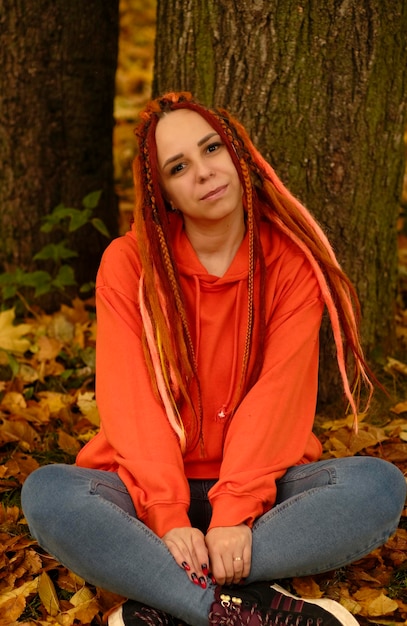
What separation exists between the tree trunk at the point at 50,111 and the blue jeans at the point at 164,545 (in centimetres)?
209

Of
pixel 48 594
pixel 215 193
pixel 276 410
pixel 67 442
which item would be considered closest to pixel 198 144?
pixel 215 193

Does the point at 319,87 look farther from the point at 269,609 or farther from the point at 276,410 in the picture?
the point at 269,609

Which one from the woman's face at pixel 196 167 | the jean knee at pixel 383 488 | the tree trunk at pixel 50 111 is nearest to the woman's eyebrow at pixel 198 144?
the woman's face at pixel 196 167

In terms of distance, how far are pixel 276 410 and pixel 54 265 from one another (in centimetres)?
214

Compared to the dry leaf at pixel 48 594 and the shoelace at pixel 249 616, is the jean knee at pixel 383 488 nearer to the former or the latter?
the shoelace at pixel 249 616

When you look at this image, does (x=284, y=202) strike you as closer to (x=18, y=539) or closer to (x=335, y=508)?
(x=335, y=508)

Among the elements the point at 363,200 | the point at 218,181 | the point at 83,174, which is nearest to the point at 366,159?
the point at 363,200

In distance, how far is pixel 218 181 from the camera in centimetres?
263

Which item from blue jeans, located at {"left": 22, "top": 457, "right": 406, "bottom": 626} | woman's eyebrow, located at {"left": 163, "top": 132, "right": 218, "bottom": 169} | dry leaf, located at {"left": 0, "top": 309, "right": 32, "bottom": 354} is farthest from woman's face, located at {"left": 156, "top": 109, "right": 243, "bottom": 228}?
dry leaf, located at {"left": 0, "top": 309, "right": 32, "bottom": 354}

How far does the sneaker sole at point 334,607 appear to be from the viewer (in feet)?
7.66

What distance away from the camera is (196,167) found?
2.64m

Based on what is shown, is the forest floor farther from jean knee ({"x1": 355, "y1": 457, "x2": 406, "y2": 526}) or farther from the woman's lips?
the woman's lips

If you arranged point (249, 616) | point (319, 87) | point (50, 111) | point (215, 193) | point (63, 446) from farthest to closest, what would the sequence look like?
1. point (50, 111)
2. point (63, 446)
3. point (319, 87)
4. point (215, 193)
5. point (249, 616)

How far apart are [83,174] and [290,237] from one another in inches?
72.9
